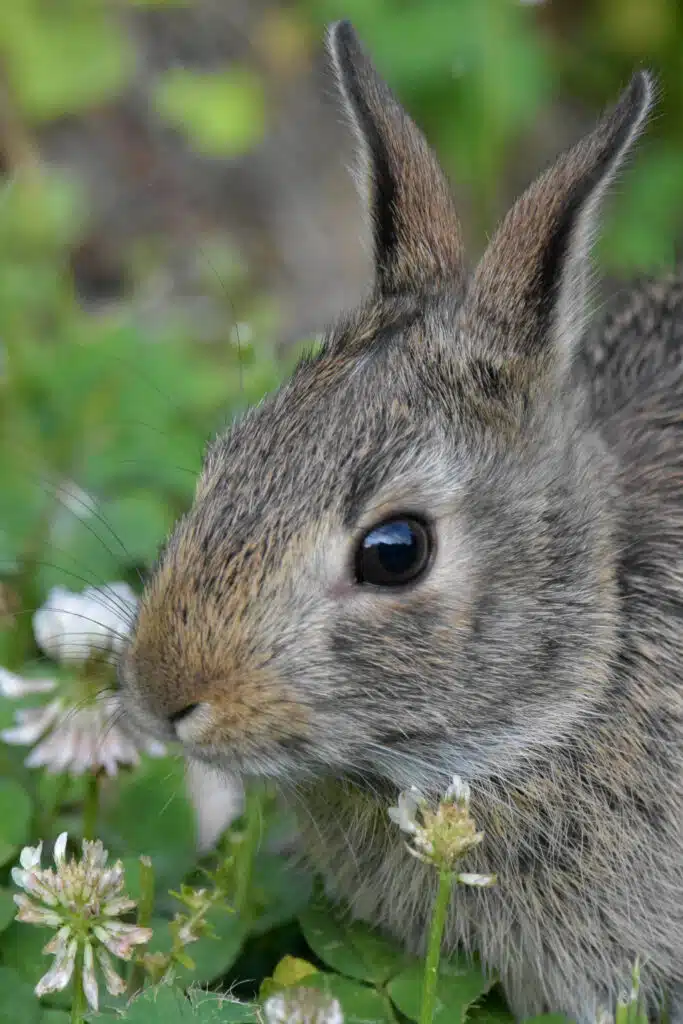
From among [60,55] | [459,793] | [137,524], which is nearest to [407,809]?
[459,793]

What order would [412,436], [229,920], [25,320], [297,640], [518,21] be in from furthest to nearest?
[518,21], [25,320], [229,920], [412,436], [297,640]

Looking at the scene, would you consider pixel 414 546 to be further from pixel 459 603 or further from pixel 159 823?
pixel 159 823

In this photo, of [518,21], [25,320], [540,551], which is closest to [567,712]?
[540,551]

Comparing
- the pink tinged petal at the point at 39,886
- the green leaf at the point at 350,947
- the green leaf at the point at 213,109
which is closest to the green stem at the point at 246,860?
the green leaf at the point at 350,947

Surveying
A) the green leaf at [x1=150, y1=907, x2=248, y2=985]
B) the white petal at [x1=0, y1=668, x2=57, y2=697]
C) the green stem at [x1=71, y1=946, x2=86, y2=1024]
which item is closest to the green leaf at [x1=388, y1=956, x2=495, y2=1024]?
the green leaf at [x1=150, y1=907, x2=248, y2=985]

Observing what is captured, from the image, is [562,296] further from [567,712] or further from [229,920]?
[229,920]

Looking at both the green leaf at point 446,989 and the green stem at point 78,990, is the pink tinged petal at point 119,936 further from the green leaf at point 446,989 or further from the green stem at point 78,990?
the green leaf at point 446,989

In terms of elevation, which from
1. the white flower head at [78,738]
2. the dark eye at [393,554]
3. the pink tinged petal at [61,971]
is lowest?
the pink tinged petal at [61,971]

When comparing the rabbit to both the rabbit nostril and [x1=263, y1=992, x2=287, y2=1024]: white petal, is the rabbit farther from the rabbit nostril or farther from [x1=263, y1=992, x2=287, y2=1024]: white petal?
[x1=263, y1=992, x2=287, y2=1024]: white petal
